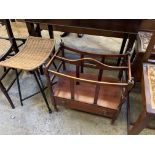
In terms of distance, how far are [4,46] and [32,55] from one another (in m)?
0.33

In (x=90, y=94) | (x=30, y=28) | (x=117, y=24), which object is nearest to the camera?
(x=117, y=24)

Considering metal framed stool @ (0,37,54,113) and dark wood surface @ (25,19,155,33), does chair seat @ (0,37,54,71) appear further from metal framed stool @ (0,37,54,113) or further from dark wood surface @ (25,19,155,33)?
dark wood surface @ (25,19,155,33)

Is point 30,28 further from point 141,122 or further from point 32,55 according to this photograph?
point 141,122

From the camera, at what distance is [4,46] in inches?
63.5

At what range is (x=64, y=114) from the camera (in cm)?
169

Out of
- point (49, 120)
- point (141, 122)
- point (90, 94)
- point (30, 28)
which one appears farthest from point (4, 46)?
point (141, 122)

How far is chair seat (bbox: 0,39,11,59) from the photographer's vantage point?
1.55m

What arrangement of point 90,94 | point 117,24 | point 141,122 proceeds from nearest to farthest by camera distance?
1. point 141,122
2. point 117,24
3. point 90,94

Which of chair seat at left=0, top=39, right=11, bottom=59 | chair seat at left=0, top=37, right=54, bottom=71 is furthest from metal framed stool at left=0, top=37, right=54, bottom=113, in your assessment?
chair seat at left=0, top=39, right=11, bottom=59
